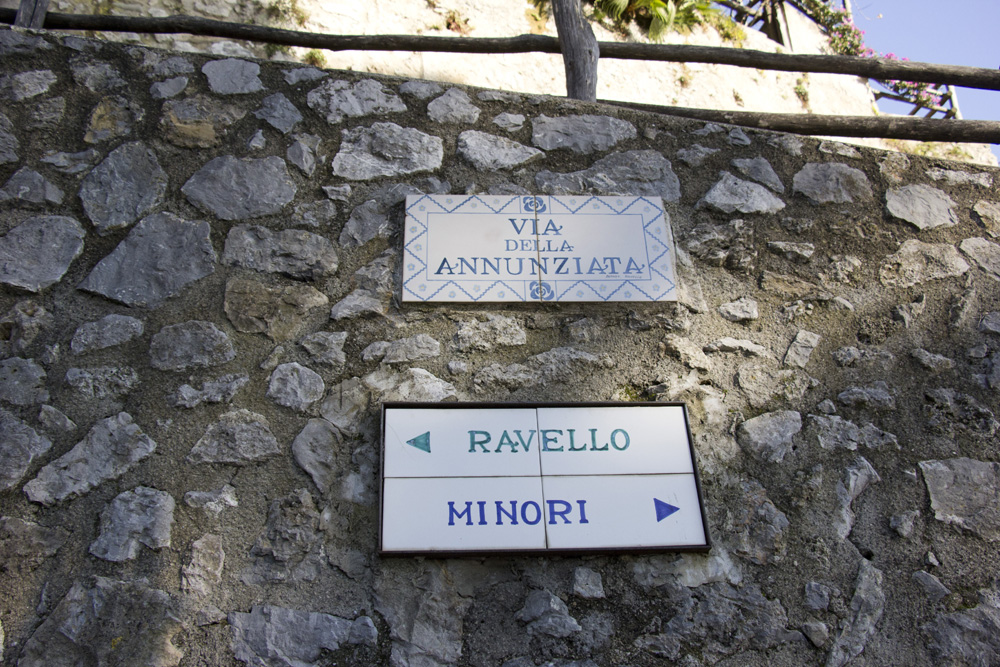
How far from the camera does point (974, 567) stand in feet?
7.21

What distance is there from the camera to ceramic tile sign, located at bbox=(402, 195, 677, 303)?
96.6 inches

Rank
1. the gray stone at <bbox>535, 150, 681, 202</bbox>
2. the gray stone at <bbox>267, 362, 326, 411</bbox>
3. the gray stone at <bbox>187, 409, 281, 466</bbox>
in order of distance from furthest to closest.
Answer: the gray stone at <bbox>535, 150, 681, 202</bbox> → the gray stone at <bbox>267, 362, 326, 411</bbox> → the gray stone at <bbox>187, 409, 281, 466</bbox>

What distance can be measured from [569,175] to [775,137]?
807mm

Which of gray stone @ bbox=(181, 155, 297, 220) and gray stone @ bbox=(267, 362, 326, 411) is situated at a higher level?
gray stone @ bbox=(181, 155, 297, 220)

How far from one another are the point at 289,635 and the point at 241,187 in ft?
4.54

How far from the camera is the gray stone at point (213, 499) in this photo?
6.79 ft

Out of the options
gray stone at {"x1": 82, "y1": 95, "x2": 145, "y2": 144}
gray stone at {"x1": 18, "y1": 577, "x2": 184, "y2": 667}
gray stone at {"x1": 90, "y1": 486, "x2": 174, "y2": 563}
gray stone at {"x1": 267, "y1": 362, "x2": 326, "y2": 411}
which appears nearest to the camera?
gray stone at {"x1": 18, "y1": 577, "x2": 184, "y2": 667}

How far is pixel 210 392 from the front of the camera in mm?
2223

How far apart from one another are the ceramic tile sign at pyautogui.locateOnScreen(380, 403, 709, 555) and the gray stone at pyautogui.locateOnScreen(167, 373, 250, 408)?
0.44 metres

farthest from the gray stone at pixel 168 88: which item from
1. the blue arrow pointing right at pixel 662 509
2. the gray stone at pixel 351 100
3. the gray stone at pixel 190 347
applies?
the blue arrow pointing right at pixel 662 509

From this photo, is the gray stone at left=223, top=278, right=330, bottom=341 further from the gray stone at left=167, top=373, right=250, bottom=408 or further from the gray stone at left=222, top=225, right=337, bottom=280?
the gray stone at left=167, top=373, right=250, bottom=408

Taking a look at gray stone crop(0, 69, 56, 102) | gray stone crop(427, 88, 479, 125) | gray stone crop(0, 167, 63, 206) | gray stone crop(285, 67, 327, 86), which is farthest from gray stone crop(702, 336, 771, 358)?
gray stone crop(0, 69, 56, 102)

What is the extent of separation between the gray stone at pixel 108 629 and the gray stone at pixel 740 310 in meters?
1.78

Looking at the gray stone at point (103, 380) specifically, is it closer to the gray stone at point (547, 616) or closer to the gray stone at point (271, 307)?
the gray stone at point (271, 307)
